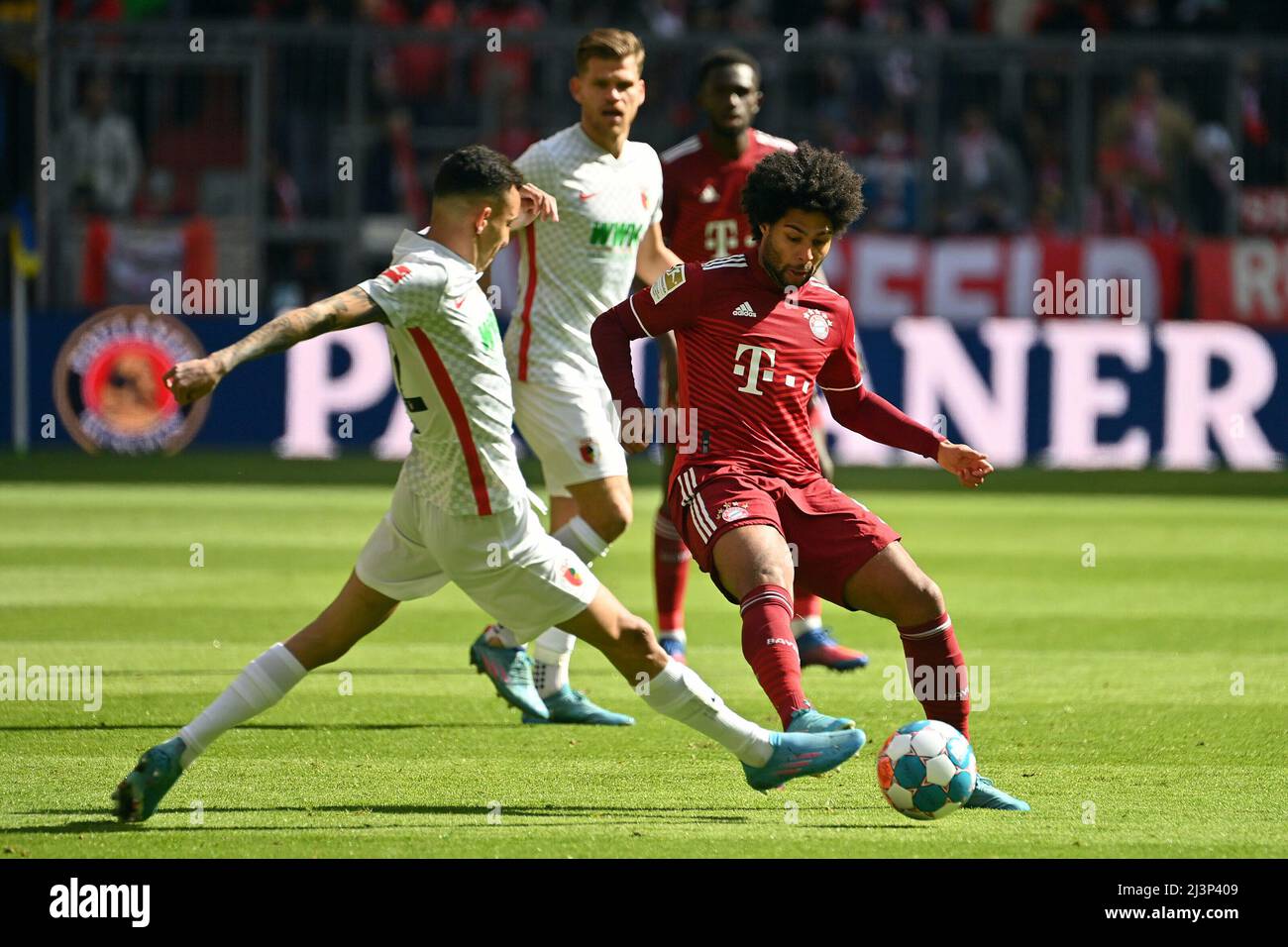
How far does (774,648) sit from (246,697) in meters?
1.62

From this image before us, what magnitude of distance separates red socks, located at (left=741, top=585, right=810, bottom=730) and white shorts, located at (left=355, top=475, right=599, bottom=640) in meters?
0.51

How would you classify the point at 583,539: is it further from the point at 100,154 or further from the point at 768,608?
the point at 100,154

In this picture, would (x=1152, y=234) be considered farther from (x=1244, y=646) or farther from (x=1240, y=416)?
(x=1244, y=646)

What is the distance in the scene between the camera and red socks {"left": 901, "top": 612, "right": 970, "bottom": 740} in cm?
606

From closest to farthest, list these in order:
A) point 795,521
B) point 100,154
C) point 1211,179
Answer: point 795,521 → point 100,154 → point 1211,179

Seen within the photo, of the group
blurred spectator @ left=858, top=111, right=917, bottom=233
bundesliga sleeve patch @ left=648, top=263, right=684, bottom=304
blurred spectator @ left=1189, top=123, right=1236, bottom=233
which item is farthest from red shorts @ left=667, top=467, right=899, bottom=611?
blurred spectator @ left=1189, top=123, right=1236, bottom=233

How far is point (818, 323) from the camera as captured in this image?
6527 millimetres

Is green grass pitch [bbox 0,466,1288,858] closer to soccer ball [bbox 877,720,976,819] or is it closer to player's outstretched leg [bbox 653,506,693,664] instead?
soccer ball [bbox 877,720,976,819]

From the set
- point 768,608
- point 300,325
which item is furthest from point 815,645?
point 300,325

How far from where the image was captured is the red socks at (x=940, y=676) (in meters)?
6.06

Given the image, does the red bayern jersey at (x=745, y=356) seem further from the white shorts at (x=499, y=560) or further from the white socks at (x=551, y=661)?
the white socks at (x=551, y=661)

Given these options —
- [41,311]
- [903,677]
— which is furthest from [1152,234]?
[903,677]

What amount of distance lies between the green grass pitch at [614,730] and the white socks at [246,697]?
0.24 metres
